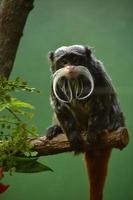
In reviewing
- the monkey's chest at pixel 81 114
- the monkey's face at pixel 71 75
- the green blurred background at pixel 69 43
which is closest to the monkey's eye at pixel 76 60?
the monkey's face at pixel 71 75

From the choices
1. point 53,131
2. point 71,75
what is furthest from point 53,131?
point 71,75

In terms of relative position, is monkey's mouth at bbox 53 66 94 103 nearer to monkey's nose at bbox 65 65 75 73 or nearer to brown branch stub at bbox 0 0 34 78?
monkey's nose at bbox 65 65 75 73

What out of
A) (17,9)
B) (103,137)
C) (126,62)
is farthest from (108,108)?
(17,9)

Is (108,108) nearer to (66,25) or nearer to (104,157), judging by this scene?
(104,157)

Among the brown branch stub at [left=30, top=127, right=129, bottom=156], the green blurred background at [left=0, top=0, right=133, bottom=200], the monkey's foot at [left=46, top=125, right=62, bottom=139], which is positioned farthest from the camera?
the green blurred background at [left=0, top=0, right=133, bottom=200]

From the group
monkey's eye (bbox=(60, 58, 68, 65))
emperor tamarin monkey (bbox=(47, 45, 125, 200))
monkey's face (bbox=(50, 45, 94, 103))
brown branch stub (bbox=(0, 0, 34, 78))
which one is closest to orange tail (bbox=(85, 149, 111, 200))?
emperor tamarin monkey (bbox=(47, 45, 125, 200))

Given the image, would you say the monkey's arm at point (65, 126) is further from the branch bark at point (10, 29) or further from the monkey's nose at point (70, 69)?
the monkey's nose at point (70, 69)

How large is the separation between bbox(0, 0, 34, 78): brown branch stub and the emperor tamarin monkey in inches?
5.4

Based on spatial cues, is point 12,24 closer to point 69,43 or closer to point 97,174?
point 69,43

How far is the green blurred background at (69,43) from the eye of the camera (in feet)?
6.01

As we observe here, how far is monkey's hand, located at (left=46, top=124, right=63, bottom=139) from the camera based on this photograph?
5.22 feet

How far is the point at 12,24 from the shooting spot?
1.69 metres

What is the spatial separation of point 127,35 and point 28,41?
403mm

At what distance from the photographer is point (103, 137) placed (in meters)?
1.54
